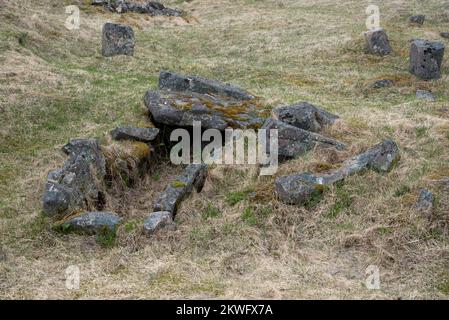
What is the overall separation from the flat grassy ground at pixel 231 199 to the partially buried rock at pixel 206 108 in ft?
2.60

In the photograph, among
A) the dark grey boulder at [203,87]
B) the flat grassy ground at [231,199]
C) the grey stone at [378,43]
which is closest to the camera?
Answer: the flat grassy ground at [231,199]

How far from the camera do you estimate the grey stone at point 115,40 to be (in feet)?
78.1

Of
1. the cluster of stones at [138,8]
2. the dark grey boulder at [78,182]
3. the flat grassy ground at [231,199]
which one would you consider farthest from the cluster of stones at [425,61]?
the cluster of stones at [138,8]

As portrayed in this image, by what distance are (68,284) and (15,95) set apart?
9714 millimetres

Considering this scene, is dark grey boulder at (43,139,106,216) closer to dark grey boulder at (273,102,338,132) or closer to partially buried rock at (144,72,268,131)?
partially buried rock at (144,72,268,131)

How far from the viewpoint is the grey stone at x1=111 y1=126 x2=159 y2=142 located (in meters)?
13.7

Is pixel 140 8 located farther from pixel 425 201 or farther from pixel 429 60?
pixel 425 201

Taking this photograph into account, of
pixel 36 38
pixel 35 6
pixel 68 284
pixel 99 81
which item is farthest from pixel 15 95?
pixel 35 6

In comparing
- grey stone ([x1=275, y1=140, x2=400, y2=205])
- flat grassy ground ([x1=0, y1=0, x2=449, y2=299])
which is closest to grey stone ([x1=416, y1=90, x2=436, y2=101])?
flat grassy ground ([x1=0, y1=0, x2=449, y2=299])

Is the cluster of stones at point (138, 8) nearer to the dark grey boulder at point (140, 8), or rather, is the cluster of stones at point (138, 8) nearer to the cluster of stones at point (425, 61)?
the dark grey boulder at point (140, 8)

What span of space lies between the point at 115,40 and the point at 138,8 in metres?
14.3

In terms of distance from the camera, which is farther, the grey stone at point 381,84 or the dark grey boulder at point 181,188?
the grey stone at point 381,84

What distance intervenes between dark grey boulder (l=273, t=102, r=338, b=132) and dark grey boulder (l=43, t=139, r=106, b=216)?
4992 mm
